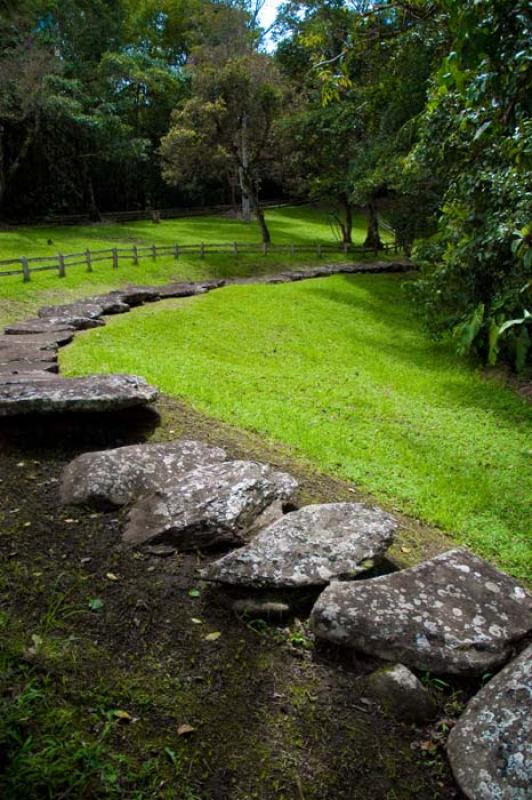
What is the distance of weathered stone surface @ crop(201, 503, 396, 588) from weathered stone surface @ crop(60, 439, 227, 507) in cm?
112

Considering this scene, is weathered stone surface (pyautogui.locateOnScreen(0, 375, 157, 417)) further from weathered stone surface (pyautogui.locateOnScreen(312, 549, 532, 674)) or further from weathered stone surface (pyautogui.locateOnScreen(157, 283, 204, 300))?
weathered stone surface (pyautogui.locateOnScreen(157, 283, 204, 300))

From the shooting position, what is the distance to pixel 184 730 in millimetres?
2617

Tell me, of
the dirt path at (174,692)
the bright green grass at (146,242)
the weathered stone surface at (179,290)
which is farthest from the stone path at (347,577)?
the weathered stone surface at (179,290)

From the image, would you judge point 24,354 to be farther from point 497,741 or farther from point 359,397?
point 497,741

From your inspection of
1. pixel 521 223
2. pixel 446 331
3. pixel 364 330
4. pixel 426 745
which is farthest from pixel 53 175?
pixel 426 745

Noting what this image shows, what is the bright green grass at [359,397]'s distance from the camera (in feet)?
18.5

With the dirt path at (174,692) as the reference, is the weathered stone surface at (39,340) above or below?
above

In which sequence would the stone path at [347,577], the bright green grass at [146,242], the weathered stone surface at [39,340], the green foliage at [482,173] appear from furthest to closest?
the bright green grass at [146,242] → the weathered stone surface at [39,340] → the green foliage at [482,173] → the stone path at [347,577]

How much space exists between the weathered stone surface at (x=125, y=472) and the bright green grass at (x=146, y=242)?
10.9 meters

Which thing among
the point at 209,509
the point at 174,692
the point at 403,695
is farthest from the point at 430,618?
the point at 209,509

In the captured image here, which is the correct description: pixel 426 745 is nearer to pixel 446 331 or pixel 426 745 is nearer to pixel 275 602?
pixel 275 602

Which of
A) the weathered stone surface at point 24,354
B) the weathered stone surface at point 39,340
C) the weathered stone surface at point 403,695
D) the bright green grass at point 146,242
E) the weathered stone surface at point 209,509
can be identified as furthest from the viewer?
the bright green grass at point 146,242

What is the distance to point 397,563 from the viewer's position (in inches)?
161

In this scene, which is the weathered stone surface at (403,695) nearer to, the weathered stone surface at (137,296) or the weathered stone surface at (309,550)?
the weathered stone surface at (309,550)
